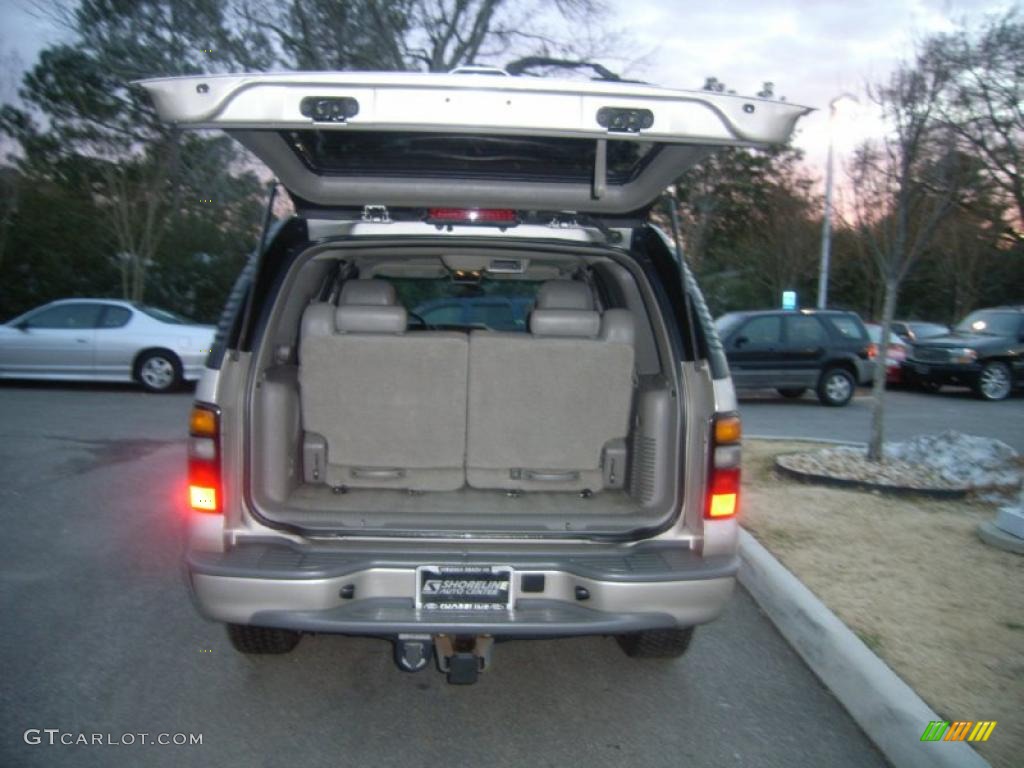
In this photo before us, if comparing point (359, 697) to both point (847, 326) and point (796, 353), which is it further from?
point (847, 326)

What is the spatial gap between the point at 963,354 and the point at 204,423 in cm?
1578

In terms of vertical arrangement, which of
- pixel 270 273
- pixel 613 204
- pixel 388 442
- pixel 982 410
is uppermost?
pixel 613 204

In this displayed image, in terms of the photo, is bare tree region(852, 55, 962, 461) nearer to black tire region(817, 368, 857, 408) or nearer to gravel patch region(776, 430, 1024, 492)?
gravel patch region(776, 430, 1024, 492)

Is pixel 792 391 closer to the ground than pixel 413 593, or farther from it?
closer to the ground

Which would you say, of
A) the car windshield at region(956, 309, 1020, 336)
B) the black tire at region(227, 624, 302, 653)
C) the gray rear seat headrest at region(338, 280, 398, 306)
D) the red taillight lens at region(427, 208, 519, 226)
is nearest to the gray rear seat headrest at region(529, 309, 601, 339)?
the red taillight lens at region(427, 208, 519, 226)

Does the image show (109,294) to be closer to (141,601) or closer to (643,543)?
(141,601)

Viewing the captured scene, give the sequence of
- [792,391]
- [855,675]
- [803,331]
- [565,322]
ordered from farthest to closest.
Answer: [792,391] → [803,331] → [565,322] → [855,675]

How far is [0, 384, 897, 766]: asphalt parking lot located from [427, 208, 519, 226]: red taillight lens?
2026 mm

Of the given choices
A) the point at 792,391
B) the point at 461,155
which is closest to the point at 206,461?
the point at 461,155

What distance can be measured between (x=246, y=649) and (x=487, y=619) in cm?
133

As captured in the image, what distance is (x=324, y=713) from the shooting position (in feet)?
11.7

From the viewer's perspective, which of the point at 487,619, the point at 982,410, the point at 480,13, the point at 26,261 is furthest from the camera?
the point at 26,261

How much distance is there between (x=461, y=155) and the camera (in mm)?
3607

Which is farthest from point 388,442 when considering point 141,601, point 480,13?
point 480,13
